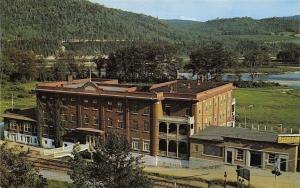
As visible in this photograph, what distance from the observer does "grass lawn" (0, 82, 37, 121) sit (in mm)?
73562

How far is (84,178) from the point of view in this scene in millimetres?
24906

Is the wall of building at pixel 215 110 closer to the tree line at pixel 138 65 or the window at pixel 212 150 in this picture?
the window at pixel 212 150

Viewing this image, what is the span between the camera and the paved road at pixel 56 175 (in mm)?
37688

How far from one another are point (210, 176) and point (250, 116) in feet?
81.5

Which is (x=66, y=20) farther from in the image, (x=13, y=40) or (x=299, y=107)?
(x=299, y=107)

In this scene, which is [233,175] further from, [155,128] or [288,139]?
[155,128]

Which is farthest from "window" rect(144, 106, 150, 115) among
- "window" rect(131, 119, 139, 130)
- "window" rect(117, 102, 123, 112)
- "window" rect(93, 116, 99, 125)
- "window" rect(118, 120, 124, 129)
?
"window" rect(93, 116, 99, 125)

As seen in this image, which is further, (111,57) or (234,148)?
(111,57)

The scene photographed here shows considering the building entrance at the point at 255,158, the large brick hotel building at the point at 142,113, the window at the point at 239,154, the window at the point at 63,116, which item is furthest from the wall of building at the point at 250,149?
the window at the point at 63,116

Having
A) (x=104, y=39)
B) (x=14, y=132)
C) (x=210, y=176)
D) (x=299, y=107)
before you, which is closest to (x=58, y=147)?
(x=14, y=132)

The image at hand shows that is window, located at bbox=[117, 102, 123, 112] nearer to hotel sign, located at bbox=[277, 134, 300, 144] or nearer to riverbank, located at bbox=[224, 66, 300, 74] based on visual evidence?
hotel sign, located at bbox=[277, 134, 300, 144]

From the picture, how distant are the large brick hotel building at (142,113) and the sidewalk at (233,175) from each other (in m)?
2.48

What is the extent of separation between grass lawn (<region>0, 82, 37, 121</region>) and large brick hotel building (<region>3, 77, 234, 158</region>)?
23889 millimetres

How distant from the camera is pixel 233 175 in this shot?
37562 millimetres
